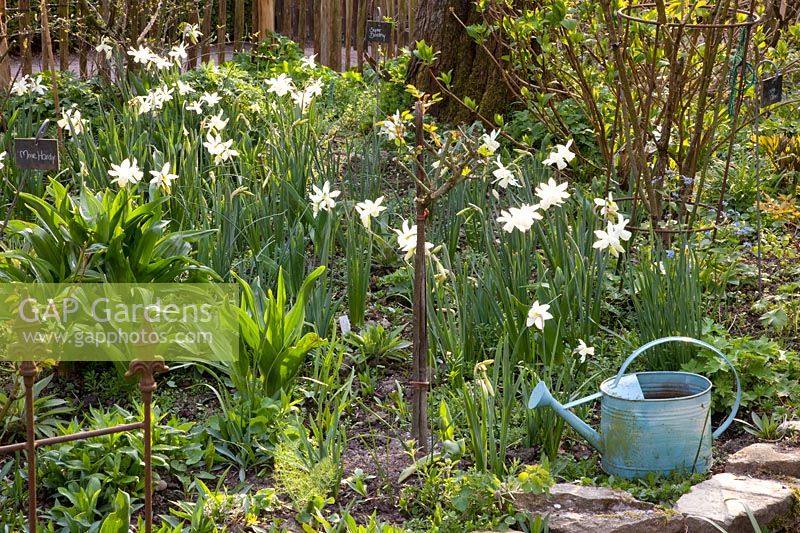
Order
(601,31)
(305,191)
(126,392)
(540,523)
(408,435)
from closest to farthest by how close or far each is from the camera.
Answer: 1. (540,523)
2. (408,435)
3. (126,392)
4. (305,191)
5. (601,31)

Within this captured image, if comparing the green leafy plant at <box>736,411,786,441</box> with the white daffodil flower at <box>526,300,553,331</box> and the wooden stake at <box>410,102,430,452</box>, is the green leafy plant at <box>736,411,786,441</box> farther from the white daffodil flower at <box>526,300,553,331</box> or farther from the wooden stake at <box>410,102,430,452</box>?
the wooden stake at <box>410,102,430,452</box>

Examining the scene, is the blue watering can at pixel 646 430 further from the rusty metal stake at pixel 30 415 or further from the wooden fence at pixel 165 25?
the wooden fence at pixel 165 25

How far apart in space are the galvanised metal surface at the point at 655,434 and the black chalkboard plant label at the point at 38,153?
6.44 feet

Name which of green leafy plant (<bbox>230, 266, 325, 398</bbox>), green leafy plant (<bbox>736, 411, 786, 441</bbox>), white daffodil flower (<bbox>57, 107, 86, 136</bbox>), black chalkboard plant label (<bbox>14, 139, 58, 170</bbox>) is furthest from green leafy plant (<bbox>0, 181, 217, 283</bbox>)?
green leafy plant (<bbox>736, 411, 786, 441</bbox>)

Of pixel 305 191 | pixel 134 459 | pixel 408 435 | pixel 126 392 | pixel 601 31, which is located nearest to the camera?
pixel 134 459

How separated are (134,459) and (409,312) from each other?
139cm

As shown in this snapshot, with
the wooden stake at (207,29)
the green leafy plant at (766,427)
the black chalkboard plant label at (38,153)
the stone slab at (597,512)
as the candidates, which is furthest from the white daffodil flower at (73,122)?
the wooden stake at (207,29)

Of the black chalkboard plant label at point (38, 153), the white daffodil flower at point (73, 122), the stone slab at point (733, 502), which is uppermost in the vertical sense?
the white daffodil flower at point (73, 122)

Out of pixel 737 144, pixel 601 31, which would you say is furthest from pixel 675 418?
pixel 737 144

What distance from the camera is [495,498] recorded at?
2.19 m

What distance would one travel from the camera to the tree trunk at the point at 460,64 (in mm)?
5469

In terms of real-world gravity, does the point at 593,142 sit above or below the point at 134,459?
above

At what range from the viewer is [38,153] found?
123 inches

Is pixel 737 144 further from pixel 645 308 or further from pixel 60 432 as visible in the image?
pixel 60 432
